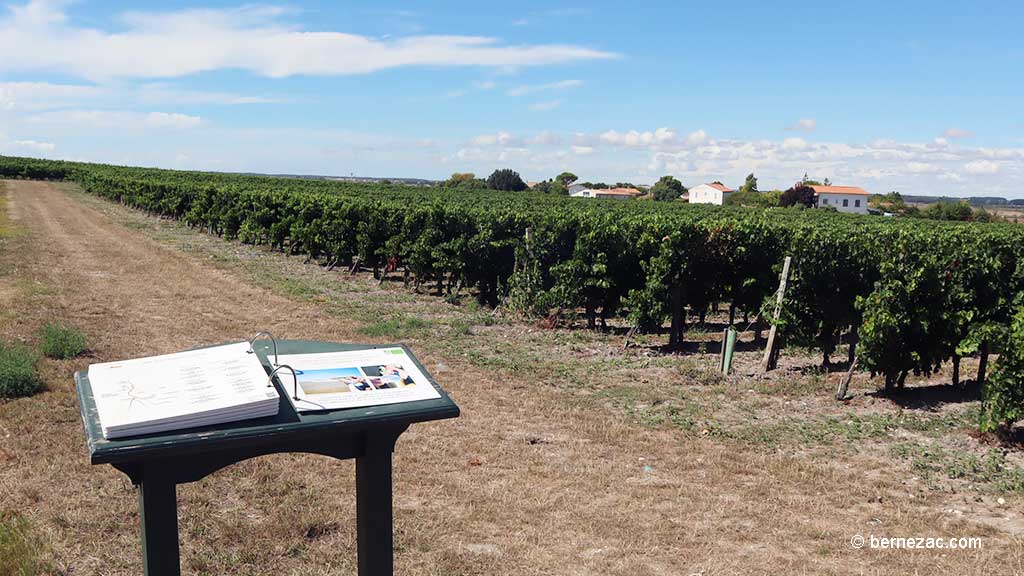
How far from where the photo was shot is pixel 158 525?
9.23 feet

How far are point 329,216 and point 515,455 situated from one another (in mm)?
16938

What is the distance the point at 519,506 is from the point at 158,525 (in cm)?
332

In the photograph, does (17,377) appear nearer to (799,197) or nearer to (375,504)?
(375,504)

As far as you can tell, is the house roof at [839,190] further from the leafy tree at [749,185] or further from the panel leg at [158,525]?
the panel leg at [158,525]

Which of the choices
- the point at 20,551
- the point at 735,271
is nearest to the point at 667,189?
the point at 735,271

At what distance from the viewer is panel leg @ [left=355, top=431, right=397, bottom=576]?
10.3ft

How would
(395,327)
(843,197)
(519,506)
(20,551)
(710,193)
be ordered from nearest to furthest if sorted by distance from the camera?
(20,551) → (519,506) → (395,327) → (843,197) → (710,193)

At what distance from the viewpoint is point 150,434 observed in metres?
2.63

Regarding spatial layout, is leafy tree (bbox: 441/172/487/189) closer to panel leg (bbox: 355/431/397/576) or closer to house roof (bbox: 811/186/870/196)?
house roof (bbox: 811/186/870/196)

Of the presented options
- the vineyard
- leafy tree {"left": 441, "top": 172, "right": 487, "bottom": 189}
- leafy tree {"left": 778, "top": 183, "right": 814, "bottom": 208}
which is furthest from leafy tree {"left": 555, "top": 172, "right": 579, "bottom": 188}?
the vineyard

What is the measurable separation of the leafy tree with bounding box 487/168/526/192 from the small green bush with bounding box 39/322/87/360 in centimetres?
10140

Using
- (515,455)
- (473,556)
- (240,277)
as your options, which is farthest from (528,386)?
(240,277)

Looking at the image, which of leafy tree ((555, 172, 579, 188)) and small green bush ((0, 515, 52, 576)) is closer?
small green bush ((0, 515, 52, 576))

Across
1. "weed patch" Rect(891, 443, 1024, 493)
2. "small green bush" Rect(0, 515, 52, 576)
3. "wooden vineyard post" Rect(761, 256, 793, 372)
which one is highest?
"wooden vineyard post" Rect(761, 256, 793, 372)
